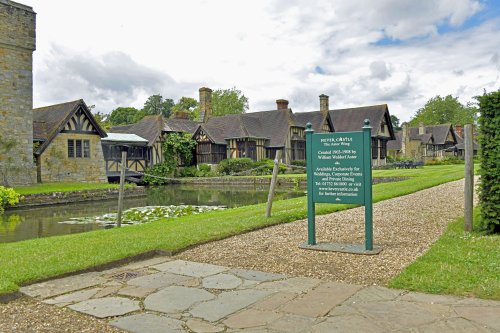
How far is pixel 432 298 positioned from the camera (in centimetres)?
450

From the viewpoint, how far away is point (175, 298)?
4.86 meters

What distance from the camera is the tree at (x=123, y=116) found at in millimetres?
80444

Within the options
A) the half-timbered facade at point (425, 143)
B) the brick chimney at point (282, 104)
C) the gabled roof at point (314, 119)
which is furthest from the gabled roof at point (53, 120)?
the half-timbered facade at point (425, 143)

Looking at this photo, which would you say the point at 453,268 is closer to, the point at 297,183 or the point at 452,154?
the point at 297,183

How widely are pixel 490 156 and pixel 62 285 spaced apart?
6457 mm

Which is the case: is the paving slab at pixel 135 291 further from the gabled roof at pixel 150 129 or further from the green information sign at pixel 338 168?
the gabled roof at pixel 150 129

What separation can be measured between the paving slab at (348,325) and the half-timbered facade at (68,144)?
91.3 ft

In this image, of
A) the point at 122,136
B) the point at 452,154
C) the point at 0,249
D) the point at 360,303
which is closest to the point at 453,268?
the point at 360,303

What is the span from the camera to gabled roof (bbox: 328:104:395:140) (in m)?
47.8

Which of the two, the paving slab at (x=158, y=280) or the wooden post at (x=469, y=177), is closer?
the paving slab at (x=158, y=280)

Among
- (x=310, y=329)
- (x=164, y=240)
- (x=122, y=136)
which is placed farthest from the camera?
(x=122, y=136)

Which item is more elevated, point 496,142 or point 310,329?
point 496,142

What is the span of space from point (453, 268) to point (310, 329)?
2.43m

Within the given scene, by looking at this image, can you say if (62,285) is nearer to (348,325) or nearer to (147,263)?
(147,263)
